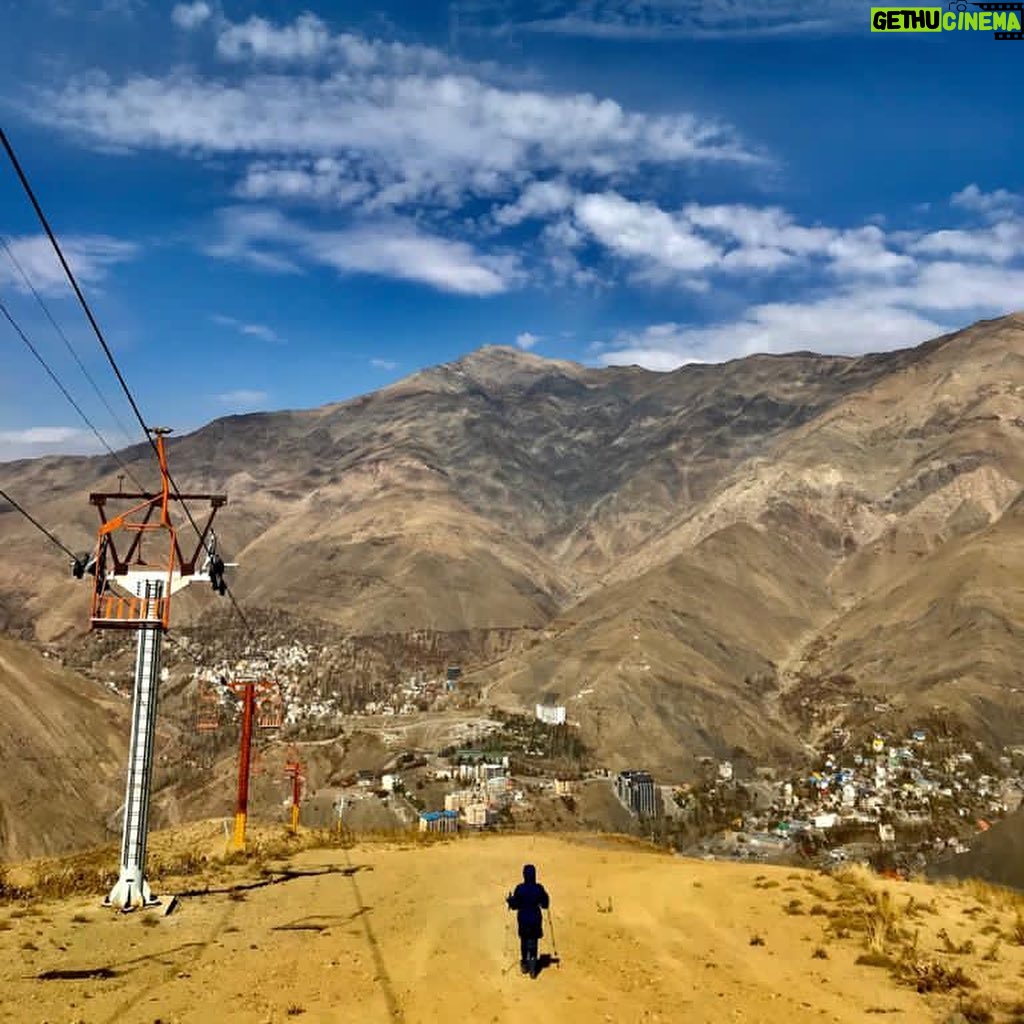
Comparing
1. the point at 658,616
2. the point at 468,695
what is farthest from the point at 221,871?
the point at 658,616

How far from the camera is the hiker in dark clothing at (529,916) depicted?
51.2ft

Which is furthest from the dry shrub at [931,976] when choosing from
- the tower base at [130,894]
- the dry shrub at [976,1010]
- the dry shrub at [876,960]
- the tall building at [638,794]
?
the tall building at [638,794]

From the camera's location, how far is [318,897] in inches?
899

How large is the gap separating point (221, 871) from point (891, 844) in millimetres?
79360

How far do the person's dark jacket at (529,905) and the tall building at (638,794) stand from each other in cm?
8484

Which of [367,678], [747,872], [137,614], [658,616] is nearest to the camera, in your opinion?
[137,614]

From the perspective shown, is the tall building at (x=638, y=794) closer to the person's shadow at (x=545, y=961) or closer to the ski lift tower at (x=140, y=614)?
the ski lift tower at (x=140, y=614)

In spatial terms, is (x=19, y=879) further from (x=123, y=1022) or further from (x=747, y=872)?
(x=747, y=872)

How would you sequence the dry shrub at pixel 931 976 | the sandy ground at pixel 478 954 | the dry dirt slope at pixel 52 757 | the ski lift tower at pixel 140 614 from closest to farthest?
the sandy ground at pixel 478 954
the dry shrub at pixel 931 976
the ski lift tower at pixel 140 614
the dry dirt slope at pixel 52 757

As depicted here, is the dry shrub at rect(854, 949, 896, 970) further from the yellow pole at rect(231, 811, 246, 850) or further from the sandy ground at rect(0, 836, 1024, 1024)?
the yellow pole at rect(231, 811, 246, 850)

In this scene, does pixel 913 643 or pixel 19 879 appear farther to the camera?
pixel 913 643

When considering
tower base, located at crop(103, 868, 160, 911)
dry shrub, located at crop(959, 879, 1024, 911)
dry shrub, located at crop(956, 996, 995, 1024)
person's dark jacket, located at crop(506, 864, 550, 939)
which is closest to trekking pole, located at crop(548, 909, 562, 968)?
person's dark jacket, located at crop(506, 864, 550, 939)

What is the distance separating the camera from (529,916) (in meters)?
15.8

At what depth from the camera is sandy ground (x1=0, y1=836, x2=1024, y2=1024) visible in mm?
14078
